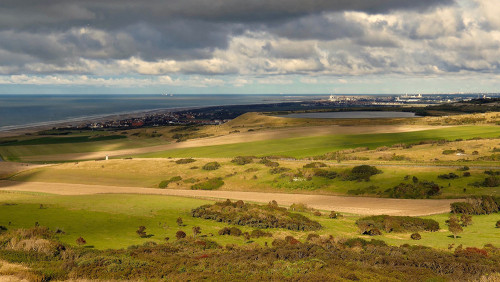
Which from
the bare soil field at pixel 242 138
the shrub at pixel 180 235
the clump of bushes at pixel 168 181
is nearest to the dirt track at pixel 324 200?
the clump of bushes at pixel 168 181

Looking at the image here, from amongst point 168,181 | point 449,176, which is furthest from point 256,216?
point 168,181

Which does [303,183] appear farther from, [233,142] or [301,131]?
[301,131]

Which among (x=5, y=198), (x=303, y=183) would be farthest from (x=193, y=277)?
(x=303, y=183)

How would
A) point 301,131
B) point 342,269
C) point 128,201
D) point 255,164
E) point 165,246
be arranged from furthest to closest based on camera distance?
point 301,131 < point 255,164 < point 128,201 < point 165,246 < point 342,269

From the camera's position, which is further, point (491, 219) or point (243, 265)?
point (491, 219)

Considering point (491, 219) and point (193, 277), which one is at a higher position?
point (193, 277)

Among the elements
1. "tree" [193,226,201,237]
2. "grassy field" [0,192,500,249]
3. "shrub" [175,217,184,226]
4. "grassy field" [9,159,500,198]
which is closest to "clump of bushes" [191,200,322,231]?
"grassy field" [0,192,500,249]

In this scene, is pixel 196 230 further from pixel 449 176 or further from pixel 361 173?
pixel 449 176

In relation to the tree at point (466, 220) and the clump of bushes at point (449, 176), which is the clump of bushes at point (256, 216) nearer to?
the tree at point (466, 220)
